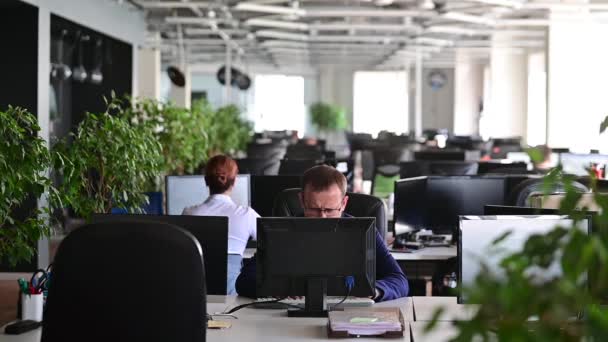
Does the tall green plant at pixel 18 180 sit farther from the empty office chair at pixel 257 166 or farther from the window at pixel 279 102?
the window at pixel 279 102

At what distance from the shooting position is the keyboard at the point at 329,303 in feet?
12.8

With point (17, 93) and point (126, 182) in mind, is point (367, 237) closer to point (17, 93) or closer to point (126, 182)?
point (126, 182)

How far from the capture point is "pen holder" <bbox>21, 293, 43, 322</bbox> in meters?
3.59

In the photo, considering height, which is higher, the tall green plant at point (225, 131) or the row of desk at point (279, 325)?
the tall green plant at point (225, 131)

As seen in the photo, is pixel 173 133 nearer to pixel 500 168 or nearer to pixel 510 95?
pixel 500 168

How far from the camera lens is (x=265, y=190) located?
686cm

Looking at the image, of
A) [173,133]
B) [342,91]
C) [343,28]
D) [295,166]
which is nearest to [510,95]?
[343,28]

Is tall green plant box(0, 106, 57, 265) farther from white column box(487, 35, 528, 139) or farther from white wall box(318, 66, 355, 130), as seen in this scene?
white wall box(318, 66, 355, 130)

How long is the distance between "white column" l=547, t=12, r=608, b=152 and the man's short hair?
1194 centimetres

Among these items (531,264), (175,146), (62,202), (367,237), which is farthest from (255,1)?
(531,264)

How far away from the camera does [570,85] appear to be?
616 inches

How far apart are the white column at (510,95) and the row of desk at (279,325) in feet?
66.6

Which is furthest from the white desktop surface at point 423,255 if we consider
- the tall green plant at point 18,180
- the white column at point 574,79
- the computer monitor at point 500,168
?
the white column at point 574,79

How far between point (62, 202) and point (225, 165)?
97cm
